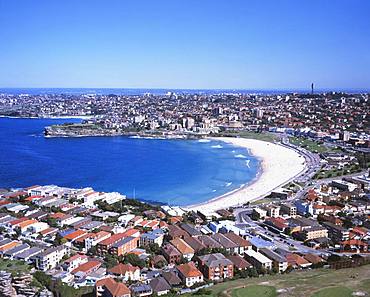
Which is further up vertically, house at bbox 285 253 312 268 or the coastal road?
house at bbox 285 253 312 268

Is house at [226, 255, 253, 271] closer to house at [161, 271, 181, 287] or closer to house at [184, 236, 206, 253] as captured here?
house at [184, 236, 206, 253]

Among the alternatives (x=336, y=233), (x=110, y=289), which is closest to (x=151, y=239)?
(x=110, y=289)

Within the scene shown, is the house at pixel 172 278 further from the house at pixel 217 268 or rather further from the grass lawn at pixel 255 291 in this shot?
the grass lawn at pixel 255 291

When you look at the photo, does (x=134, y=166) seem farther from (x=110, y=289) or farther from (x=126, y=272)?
(x=110, y=289)

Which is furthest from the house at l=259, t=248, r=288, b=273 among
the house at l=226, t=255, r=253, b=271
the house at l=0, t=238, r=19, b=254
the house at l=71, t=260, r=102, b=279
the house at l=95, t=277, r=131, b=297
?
the house at l=0, t=238, r=19, b=254

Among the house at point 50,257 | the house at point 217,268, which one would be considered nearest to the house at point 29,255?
the house at point 50,257

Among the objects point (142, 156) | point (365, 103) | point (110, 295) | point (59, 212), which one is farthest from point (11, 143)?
point (365, 103)
